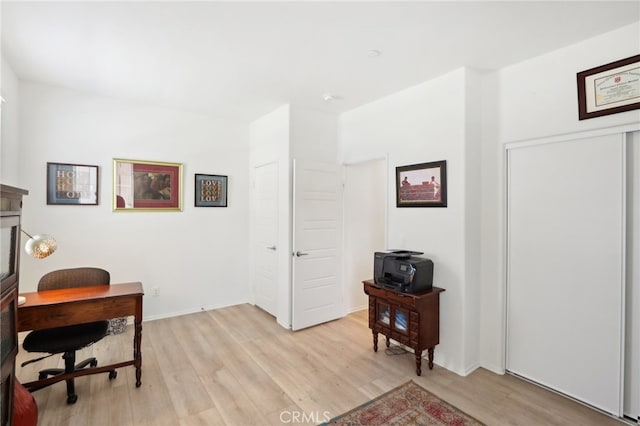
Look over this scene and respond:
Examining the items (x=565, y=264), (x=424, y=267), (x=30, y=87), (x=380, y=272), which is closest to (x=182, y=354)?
(x=380, y=272)

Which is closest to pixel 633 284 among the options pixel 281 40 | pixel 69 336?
pixel 281 40

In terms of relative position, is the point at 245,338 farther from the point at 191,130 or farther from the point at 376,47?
the point at 376,47

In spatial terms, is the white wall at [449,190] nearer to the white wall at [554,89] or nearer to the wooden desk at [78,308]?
the white wall at [554,89]

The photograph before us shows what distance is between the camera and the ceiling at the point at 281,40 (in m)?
1.95

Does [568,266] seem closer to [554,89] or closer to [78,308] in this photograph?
[554,89]

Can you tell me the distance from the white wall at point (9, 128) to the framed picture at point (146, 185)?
2.80ft

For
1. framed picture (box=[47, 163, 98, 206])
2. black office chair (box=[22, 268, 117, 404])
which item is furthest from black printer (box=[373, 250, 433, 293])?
framed picture (box=[47, 163, 98, 206])

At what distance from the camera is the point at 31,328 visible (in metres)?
2.09

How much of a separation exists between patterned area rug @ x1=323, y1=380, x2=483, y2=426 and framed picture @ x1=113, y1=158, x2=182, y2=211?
324 centimetres

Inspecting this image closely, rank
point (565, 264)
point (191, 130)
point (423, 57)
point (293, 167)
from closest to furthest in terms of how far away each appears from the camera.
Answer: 1. point (565, 264)
2. point (423, 57)
3. point (293, 167)
4. point (191, 130)

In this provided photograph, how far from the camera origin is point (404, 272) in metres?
2.74

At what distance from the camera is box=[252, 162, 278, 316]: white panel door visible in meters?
4.04

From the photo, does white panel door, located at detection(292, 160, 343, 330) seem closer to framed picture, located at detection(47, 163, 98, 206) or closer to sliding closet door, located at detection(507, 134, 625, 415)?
sliding closet door, located at detection(507, 134, 625, 415)

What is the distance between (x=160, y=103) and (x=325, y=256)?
2.82 m
